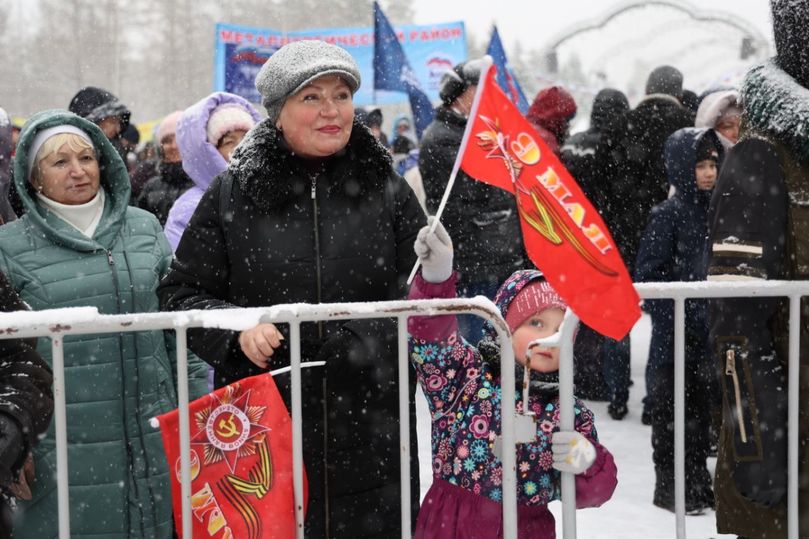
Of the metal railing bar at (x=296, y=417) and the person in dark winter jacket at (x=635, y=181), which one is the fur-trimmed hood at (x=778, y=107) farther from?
the person in dark winter jacket at (x=635, y=181)

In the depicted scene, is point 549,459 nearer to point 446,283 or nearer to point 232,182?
point 446,283

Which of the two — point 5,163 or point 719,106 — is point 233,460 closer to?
point 5,163

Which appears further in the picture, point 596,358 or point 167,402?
point 596,358

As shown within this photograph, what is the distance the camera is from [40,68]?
1837 inches

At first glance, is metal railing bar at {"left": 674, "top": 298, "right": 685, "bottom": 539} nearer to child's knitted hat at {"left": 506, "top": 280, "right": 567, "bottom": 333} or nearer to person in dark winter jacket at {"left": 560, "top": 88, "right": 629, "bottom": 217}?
child's knitted hat at {"left": 506, "top": 280, "right": 567, "bottom": 333}

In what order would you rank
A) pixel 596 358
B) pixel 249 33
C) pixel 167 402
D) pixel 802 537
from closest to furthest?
pixel 802 537
pixel 167 402
pixel 596 358
pixel 249 33

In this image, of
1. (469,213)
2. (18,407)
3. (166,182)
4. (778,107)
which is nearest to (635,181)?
(469,213)

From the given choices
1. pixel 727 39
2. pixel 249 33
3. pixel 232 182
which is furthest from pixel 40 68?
pixel 232 182

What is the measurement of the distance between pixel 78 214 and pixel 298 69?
103cm

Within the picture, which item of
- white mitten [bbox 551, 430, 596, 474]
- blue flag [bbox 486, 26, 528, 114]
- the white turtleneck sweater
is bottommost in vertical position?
white mitten [bbox 551, 430, 596, 474]

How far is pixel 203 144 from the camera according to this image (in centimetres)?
415

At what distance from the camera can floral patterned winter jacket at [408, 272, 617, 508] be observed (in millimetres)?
2664

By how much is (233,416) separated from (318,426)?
0.45m

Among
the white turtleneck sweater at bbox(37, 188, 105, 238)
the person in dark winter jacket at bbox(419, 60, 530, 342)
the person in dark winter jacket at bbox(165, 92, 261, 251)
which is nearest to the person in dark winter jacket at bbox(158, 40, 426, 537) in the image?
the white turtleneck sweater at bbox(37, 188, 105, 238)
